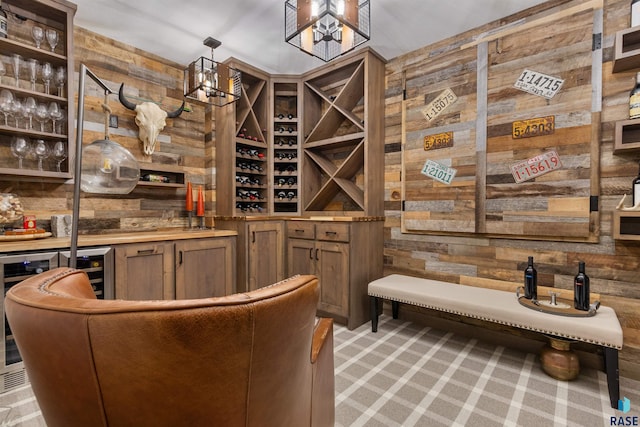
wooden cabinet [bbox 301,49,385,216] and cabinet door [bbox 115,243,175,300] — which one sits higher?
wooden cabinet [bbox 301,49,385,216]

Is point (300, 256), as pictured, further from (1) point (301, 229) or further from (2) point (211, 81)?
(2) point (211, 81)

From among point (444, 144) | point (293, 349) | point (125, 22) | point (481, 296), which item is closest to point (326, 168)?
point (444, 144)

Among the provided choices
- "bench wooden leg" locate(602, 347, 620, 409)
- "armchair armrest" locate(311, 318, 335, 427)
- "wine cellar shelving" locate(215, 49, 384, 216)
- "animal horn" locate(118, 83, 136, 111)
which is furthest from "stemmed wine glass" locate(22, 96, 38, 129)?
"bench wooden leg" locate(602, 347, 620, 409)

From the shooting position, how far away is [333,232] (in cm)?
301

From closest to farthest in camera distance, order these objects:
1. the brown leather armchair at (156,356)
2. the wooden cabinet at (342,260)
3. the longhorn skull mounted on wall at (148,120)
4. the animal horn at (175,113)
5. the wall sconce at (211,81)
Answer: the brown leather armchair at (156,356) → the wall sconce at (211,81) → the wooden cabinet at (342,260) → the longhorn skull mounted on wall at (148,120) → the animal horn at (175,113)

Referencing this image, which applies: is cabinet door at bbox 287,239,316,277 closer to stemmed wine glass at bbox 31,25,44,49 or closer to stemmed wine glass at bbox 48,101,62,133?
stemmed wine glass at bbox 48,101,62,133

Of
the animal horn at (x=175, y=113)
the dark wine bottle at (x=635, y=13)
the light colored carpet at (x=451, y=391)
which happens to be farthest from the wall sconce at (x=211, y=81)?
the dark wine bottle at (x=635, y=13)

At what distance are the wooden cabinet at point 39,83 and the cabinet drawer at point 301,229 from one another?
2010mm

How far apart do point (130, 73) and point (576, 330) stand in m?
4.33

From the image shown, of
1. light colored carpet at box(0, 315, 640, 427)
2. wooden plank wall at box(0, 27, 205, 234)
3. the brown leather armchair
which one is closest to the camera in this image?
the brown leather armchair

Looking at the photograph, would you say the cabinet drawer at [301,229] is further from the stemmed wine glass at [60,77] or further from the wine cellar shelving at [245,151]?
the stemmed wine glass at [60,77]

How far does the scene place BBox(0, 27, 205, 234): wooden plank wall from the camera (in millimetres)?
2670

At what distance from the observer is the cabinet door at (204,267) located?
2.79 meters

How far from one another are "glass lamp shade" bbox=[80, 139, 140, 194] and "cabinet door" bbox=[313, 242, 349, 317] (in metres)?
1.86
